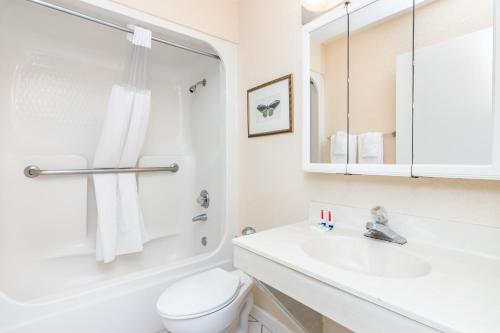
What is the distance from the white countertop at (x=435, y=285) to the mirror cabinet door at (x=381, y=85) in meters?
0.33

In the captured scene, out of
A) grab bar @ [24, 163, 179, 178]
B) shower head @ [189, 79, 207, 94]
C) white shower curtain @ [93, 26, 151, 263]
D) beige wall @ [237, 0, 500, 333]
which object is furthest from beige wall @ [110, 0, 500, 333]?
grab bar @ [24, 163, 179, 178]

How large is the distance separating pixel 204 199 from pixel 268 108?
3.23 ft

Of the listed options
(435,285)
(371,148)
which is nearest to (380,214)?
(371,148)

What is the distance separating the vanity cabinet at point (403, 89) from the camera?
81cm

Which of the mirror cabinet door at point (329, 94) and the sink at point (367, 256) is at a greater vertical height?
the mirror cabinet door at point (329, 94)

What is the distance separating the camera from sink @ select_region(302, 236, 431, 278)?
86cm

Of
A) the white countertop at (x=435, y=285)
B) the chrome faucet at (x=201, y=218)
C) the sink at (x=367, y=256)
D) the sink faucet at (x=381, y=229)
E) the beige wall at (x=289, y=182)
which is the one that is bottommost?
the chrome faucet at (x=201, y=218)

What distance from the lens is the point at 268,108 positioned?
1576 mm

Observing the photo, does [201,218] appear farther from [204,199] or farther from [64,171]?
[64,171]

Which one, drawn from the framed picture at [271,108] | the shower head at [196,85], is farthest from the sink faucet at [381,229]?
the shower head at [196,85]

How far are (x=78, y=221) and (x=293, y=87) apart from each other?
67.6 inches

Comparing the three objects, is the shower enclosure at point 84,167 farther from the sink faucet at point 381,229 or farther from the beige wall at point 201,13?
the sink faucet at point 381,229

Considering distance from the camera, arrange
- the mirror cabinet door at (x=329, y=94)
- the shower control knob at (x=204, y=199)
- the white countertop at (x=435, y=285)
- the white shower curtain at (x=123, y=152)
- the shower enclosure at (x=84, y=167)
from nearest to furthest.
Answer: the white countertop at (x=435, y=285)
the mirror cabinet door at (x=329, y=94)
the shower enclosure at (x=84, y=167)
the white shower curtain at (x=123, y=152)
the shower control knob at (x=204, y=199)

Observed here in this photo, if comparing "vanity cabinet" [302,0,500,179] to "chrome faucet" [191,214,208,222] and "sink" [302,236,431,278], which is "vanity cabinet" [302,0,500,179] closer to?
"sink" [302,236,431,278]
